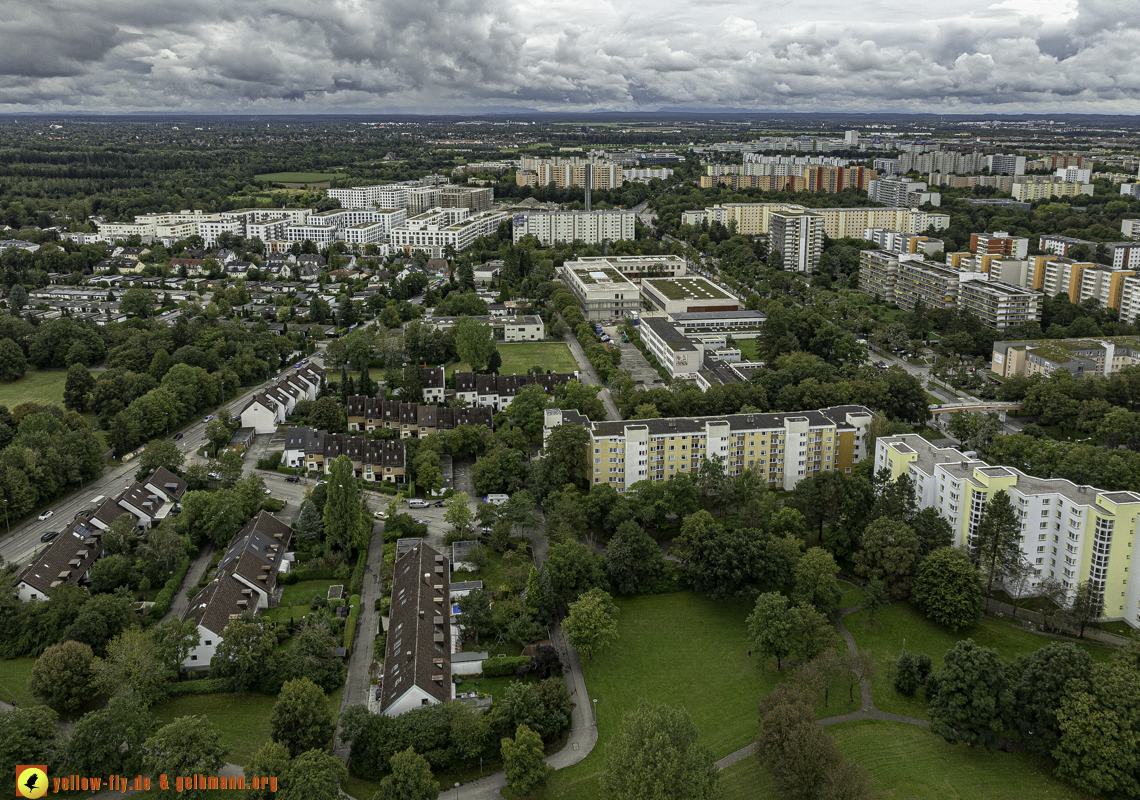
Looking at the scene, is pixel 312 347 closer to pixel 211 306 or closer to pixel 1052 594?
pixel 211 306

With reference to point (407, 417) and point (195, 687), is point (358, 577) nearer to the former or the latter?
point (195, 687)

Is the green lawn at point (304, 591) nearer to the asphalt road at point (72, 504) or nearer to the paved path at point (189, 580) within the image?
the paved path at point (189, 580)

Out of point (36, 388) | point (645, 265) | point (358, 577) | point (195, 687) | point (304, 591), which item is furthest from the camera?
point (645, 265)

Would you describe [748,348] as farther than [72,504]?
Yes

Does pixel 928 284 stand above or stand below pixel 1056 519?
above

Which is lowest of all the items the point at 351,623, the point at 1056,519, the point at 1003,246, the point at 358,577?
the point at 351,623

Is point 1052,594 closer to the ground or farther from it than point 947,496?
closer to the ground

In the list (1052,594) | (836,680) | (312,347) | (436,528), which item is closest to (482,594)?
(436,528)

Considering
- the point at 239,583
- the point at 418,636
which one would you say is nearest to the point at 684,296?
the point at 239,583
